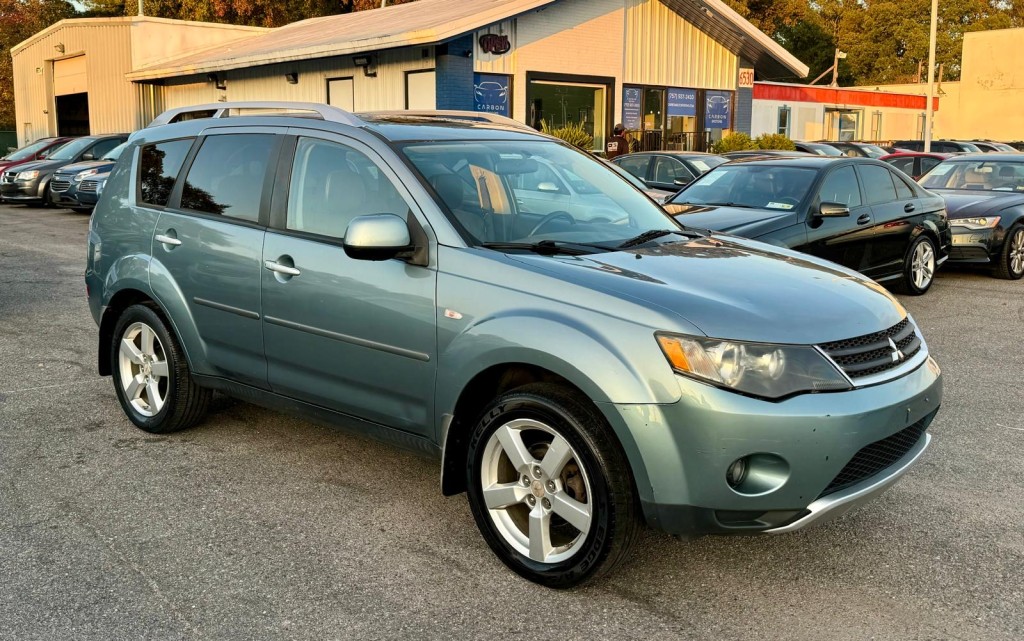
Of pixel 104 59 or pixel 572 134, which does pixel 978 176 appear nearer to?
pixel 572 134

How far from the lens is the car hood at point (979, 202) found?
11750 mm

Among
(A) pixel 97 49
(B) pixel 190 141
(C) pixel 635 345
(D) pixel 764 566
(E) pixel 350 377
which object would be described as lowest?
(D) pixel 764 566

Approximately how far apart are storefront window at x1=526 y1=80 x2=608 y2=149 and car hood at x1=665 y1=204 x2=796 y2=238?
42.9 ft

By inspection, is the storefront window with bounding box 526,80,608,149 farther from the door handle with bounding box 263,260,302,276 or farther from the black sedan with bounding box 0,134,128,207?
the door handle with bounding box 263,260,302,276

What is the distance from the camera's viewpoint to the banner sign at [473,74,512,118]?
69.0ft

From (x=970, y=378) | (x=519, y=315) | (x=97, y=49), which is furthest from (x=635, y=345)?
(x=97, y=49)

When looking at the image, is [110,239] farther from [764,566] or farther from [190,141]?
[764,566]

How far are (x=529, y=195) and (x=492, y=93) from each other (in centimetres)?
1729

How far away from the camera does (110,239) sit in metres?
5.57

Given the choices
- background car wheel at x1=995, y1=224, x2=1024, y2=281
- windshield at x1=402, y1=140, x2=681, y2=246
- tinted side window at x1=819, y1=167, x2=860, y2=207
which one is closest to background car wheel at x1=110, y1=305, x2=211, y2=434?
windshield at x1=402, y1=140, x2=681, y2=246

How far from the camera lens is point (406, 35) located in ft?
63.0

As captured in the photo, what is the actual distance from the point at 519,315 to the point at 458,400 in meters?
0.46

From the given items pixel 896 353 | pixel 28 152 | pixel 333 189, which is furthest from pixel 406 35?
pixel 896 353

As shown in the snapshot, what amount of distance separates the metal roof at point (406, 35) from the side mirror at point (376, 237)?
15757mm
